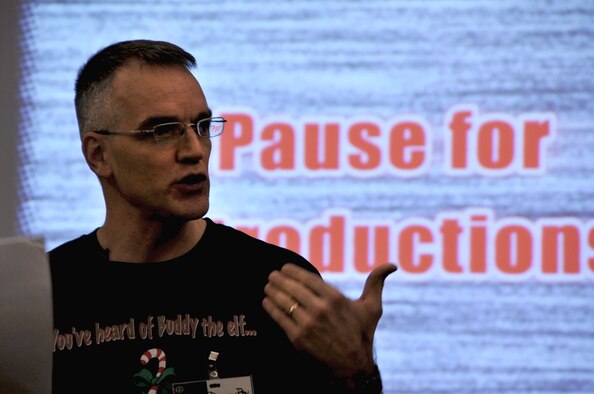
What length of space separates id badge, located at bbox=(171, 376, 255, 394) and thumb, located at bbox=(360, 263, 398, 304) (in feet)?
1.31

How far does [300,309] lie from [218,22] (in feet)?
7.54

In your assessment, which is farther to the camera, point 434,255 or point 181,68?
point 434,255

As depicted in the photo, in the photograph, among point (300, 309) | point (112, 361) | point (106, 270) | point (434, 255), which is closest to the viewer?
point (300, 309)

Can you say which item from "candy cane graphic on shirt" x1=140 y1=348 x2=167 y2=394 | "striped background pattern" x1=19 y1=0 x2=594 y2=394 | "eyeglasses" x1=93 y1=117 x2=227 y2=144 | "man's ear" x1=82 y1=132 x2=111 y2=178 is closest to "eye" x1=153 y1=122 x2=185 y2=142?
"eyeglasses" x1=93 y1=117 x2=227 y2=144

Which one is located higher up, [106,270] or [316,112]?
[316,112]

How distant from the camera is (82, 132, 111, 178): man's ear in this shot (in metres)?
2.02

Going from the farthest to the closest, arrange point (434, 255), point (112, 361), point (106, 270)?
point (434, 255) < point (106, 270) < point (112, 361)

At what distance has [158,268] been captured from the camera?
1879 mm

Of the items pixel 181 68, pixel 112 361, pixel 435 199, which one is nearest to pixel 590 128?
pixel 435 199

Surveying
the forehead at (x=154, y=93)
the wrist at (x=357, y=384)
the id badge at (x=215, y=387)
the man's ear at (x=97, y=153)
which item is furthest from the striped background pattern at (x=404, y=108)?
the wrist at (x=357, y=384)

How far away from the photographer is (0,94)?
357cm

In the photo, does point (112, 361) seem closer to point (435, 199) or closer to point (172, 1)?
point (435, 199)

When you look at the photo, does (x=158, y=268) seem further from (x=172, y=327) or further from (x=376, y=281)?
(x=376, y=281)

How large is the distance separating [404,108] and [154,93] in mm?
1667
